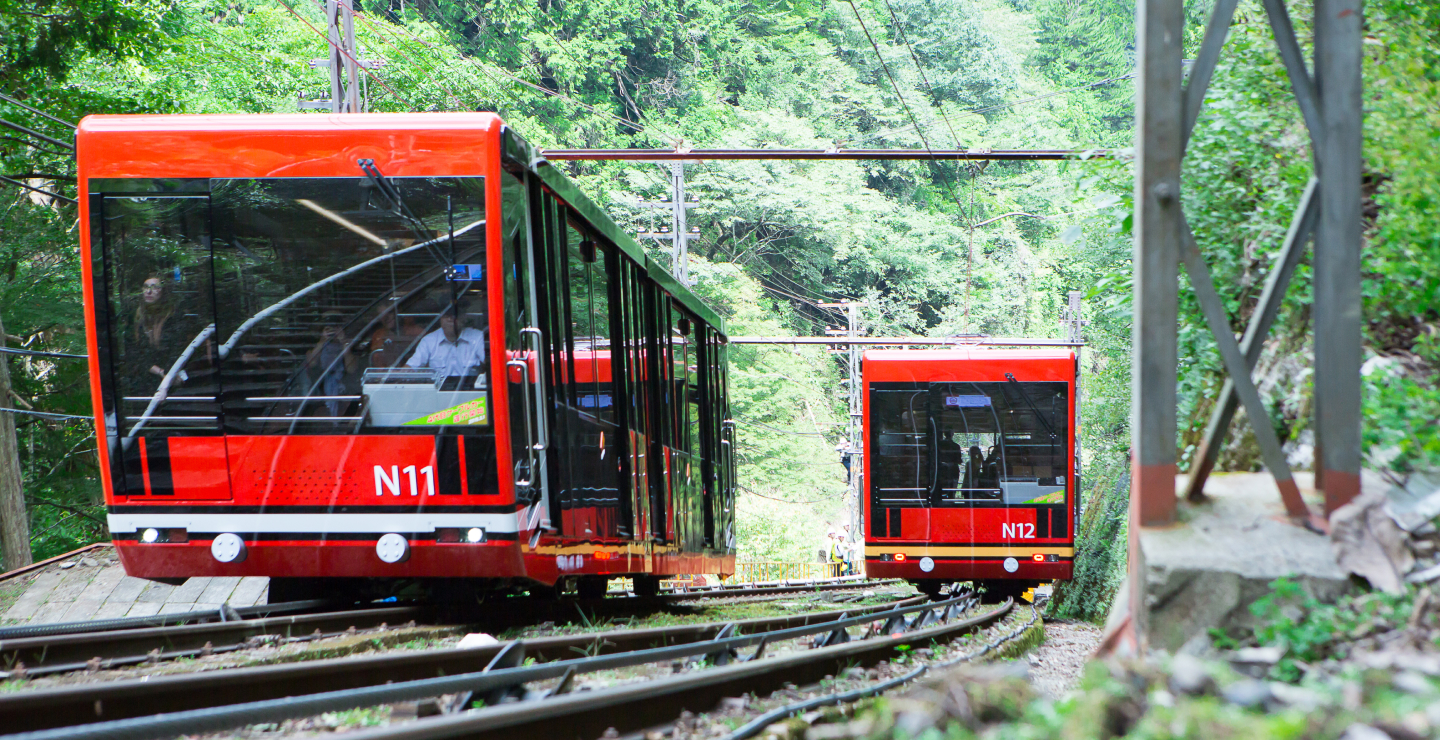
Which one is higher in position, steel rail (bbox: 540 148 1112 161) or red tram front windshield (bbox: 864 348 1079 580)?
steel rail (bbox: 540 148 1112 161)

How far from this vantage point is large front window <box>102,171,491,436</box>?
18.9 feet

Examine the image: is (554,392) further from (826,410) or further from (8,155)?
(826,410)

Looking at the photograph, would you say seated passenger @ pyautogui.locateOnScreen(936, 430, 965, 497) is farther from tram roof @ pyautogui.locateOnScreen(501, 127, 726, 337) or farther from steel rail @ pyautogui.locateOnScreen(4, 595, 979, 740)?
steel rail @ pyautogui.locateOnScreen(4, 595, 979, 740)

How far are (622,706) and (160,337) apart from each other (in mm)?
3571

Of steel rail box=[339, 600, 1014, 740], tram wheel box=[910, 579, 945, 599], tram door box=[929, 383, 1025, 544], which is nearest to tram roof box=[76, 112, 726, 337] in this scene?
steel rail box=[339, 600, 1014, 740]

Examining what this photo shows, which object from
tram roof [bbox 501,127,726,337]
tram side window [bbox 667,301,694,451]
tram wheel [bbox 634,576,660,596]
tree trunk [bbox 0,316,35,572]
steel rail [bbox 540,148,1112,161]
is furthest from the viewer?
tree trunk [bbox 0,316,35,572]

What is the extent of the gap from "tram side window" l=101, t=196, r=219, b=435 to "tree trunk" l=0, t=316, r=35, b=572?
11.7m

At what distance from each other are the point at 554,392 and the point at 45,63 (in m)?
11.7

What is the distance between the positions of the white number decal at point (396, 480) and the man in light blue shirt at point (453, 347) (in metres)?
0.56

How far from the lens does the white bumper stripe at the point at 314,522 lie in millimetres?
5754

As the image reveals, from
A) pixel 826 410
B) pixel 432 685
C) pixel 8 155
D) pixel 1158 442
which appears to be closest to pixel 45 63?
pixel 8 155

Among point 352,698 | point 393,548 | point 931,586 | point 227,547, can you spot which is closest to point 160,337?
point 227,547

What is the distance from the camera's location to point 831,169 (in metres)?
44.8

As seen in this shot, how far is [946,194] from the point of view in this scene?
4794cm
